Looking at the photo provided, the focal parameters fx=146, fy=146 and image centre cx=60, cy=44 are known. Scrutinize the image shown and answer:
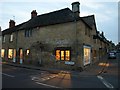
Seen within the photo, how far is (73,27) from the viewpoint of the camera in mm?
18078

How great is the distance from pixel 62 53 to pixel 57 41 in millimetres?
1825

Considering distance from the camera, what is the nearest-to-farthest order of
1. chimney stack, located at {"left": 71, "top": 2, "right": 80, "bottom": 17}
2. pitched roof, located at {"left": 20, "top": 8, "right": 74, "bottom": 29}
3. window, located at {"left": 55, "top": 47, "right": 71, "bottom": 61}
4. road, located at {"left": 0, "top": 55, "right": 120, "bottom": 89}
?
road, located at {"left": 0, "top": 55, "right": 120, "bottom": 89}
window, located at {"left": 55, "top": 47, "right": 71, "bottom": 61}
pitched roof, located at {"left": 20, "top": 8, "right": 74, "bottom": 29}
chimney stack, located at {"left": 71, "top": 2, "right": 80, "bottom": 17}

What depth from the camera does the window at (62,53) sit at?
60.2 ft

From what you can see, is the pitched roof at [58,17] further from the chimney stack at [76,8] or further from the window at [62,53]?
the window at [62,53]

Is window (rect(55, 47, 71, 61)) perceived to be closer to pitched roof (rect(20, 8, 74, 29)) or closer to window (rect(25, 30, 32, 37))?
pitched roof (rect(20, 8, 74, 29))

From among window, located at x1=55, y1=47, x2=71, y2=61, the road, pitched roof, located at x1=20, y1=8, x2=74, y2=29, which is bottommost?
the road

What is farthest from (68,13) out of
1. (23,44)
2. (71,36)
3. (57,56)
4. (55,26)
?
(23,44)

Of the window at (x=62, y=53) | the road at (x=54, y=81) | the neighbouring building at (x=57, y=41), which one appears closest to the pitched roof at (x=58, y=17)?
the neighbouring building at (x=57, y=41)

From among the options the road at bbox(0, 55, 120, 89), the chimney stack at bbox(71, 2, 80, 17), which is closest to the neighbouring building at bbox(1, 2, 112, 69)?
the chimney stack at bbox(71, 2, 80, 17)

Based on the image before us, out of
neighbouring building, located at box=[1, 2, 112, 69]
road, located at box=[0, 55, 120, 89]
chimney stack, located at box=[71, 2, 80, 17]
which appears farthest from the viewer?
chimney stack, located at box=[71, 2, 80, 17]

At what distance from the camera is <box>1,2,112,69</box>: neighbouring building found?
58.6 ft

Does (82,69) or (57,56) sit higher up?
(57,56)

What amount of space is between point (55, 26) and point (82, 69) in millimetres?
6856

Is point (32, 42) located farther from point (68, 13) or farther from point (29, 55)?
point (68, 13)
